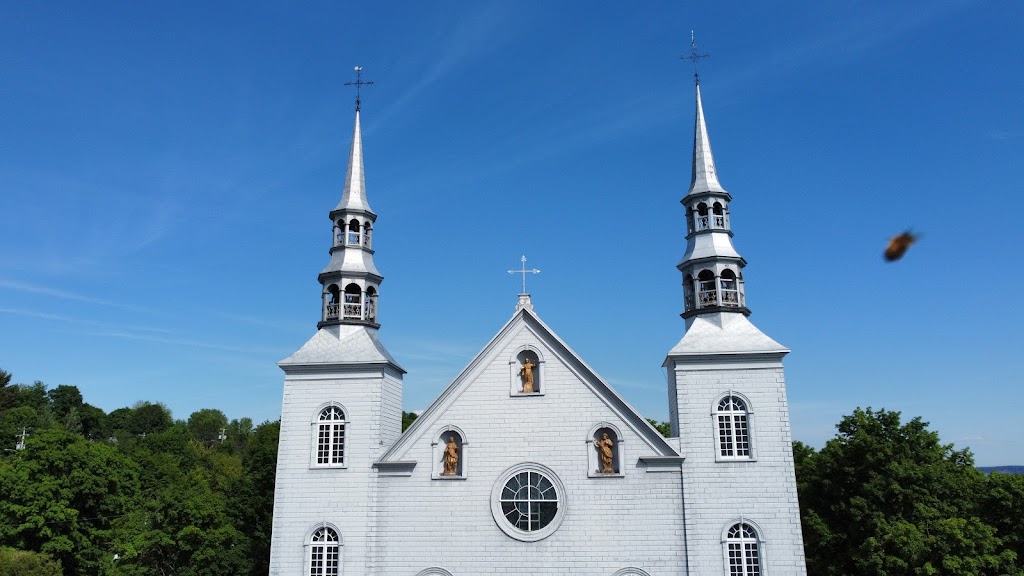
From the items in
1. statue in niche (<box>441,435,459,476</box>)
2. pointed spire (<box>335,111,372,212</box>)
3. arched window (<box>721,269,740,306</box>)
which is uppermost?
pointed spire (<box>335,111,372,212</box>)

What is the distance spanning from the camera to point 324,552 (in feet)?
93.4

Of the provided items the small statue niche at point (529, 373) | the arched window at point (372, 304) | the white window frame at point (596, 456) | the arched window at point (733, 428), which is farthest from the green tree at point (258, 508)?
the arched window at point (733, 428)

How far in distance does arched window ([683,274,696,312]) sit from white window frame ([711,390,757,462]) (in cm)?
435

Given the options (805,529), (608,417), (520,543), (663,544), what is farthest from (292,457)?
(805,529)

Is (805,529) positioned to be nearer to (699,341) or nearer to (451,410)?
(699,341)

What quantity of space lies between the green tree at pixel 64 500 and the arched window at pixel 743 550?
Answer: 1297 inches

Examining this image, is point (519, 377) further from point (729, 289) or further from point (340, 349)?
point (729, 289)

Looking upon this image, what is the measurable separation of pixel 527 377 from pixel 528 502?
5.00 metres

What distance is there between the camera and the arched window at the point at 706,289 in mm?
30422

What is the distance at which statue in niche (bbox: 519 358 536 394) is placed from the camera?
2953cm

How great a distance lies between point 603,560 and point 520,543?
3256 millimetres

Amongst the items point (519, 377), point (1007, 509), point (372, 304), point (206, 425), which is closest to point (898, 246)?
point (519, 377)

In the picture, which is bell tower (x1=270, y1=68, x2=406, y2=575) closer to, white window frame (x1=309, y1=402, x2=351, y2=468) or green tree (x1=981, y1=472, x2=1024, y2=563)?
white window frame (x1=309, y1=402, x2=351, y2=468)

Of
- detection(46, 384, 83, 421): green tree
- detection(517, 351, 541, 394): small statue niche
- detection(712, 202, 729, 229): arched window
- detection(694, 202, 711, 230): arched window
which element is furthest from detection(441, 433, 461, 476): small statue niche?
detection(46, 384, 83, 421): green tree
